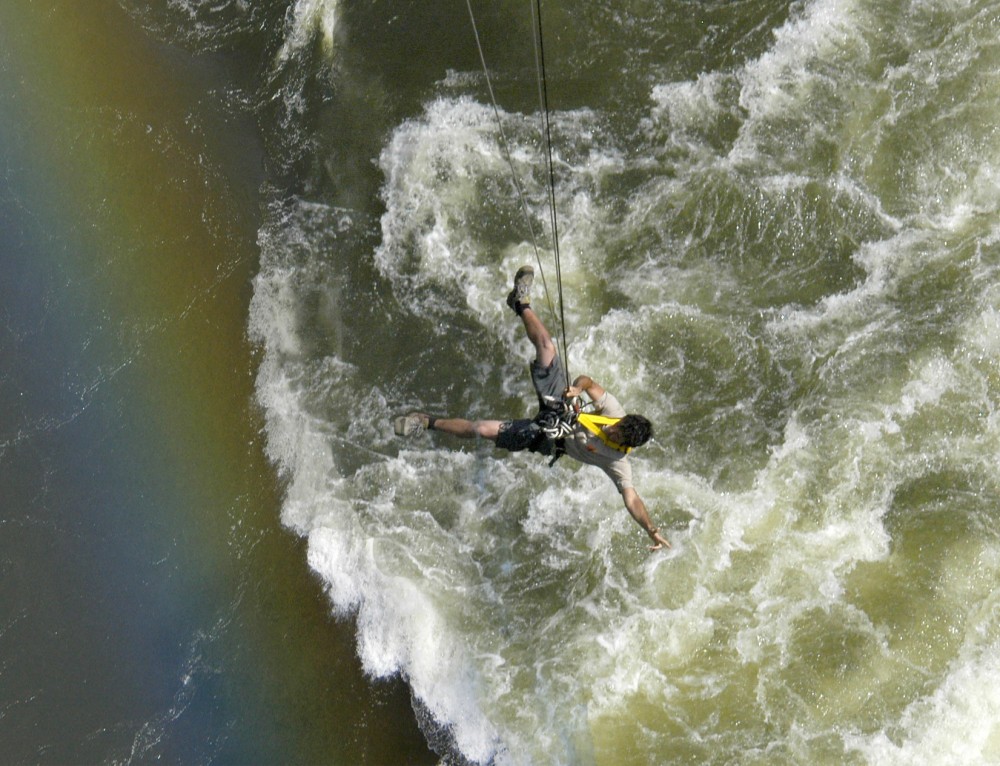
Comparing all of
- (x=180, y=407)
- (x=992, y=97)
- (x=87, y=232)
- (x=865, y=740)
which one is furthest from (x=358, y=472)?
(x=992, y=97)

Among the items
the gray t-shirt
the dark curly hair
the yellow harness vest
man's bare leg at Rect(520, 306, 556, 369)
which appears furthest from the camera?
man's bare leg at Rect(520, 306, 556, 369)

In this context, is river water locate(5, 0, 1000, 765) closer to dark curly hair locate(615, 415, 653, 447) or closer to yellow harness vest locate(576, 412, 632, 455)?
yellow harness vest locate(576, 412, 632, 455)

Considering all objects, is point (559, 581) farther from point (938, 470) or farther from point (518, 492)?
point (938, 470)

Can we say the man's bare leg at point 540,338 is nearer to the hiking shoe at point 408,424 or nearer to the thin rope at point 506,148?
the hiking shoe at point 408,424

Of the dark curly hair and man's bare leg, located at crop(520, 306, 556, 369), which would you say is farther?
man's bare leg, located at crop(520, 306, 556, 369)

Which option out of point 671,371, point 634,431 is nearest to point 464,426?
point 634,431

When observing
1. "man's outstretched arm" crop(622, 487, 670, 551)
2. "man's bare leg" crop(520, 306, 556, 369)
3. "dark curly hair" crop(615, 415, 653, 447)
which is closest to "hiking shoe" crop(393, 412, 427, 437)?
"man's bare leg" crop(520, 306, 556, 369)
